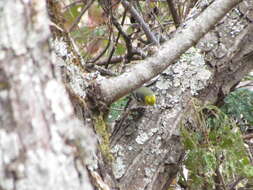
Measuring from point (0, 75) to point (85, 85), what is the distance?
42cm

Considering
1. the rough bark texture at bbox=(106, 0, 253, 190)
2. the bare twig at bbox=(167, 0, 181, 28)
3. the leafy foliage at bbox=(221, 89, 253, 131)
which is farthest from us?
the bare twig at bbox=(167, 0, 181, 28)

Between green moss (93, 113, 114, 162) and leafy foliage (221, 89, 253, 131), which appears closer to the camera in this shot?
green moss (93, 113, 114, 162)

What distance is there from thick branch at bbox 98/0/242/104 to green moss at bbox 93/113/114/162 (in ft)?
0.15

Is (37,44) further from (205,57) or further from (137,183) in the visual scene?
(205,57)

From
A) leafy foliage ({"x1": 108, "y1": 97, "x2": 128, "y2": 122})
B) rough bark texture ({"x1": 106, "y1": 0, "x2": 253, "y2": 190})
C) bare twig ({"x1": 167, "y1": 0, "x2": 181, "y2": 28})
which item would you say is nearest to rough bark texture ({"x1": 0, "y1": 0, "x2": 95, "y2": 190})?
rough bark texture ({"x1": 106, "y1": 0, "x2": 253, "y2": 190})

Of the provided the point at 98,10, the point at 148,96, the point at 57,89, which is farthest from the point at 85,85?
the point at 98,10

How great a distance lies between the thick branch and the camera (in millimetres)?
973

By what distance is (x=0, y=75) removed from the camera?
55 cm

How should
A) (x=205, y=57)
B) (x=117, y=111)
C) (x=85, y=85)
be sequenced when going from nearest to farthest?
1. (x=85, y=85)
2. (x=205, y=57)
3. (x=117, y=111)

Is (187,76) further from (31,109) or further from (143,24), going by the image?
(31,109)

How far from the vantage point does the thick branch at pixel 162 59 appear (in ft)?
3.19

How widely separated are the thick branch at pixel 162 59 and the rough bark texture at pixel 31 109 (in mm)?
375

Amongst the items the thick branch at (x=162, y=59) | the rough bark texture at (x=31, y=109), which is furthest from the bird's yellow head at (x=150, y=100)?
the rough bark texture at (x=31, y=109)

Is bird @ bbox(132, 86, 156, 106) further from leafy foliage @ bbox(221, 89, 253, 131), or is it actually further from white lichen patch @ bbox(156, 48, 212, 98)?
leafy foliage @ bbox(221, 89, 253, 131)
